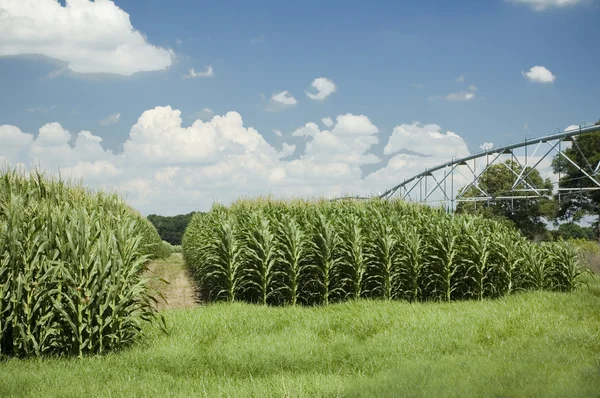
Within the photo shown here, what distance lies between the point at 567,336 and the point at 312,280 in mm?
5292

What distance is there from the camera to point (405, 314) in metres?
10.2

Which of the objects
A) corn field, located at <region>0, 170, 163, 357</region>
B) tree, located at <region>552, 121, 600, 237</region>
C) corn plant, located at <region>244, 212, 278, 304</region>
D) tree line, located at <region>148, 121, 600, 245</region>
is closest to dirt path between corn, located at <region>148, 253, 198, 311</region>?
corn field, located at <region>0, 170, 163, 357</region>

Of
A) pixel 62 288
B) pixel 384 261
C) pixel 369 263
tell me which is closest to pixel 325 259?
pixel 369 263

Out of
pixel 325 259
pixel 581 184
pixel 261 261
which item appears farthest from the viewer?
pixel 581 184

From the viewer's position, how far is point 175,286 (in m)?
17.5

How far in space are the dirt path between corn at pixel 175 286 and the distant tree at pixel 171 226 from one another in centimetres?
4170

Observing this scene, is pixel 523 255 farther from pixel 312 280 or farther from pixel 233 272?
Answer: pixel 233 272

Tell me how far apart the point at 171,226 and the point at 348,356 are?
63.4 m

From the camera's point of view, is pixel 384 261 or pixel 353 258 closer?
pixel 353 258

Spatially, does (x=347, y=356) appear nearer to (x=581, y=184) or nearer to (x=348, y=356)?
(x=348, y=356)

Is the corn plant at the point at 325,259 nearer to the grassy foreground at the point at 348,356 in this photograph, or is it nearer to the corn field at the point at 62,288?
the grassy foreground at the point at 348,356

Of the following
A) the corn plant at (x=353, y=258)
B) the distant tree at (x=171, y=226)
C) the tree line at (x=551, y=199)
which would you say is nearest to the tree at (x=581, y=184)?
the tree line at (x=551, y=199)

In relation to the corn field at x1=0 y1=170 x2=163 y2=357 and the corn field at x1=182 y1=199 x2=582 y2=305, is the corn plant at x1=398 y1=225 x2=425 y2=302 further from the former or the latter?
the corn field at x1=0 y1=170 x2=163 y2=357

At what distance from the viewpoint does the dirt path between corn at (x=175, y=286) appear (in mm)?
13765
